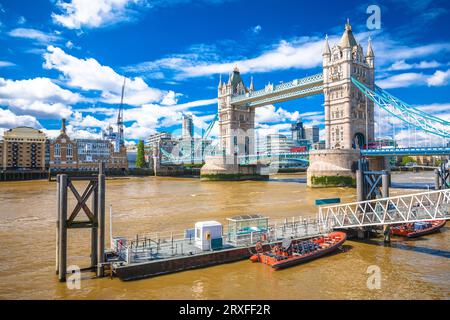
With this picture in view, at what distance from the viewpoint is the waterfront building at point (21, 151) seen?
11581 cm

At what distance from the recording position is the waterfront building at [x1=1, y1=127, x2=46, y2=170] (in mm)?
115812

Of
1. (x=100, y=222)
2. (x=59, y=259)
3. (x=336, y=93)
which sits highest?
(x=336, y=93)

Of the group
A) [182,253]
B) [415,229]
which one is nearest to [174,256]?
[182,253]

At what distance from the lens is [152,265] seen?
47.4 ft

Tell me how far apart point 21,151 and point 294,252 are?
125 meters

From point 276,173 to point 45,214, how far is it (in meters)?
109

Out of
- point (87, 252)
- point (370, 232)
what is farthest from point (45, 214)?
point (370, 232)

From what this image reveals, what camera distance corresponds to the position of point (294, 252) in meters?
17.1

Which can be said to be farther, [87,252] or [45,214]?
[45,214]

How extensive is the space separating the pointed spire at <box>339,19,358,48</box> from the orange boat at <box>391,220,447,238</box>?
173 feet

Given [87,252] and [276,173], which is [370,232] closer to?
[87,252]

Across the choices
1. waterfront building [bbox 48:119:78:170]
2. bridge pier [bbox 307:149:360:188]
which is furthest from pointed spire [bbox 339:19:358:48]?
waterfront building [bbox 48:119:78:170]

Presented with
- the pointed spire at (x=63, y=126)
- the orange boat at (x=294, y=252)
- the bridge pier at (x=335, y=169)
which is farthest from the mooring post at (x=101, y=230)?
the pointed spire at (x=63, y=126)

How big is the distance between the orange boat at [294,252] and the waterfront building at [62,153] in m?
117
